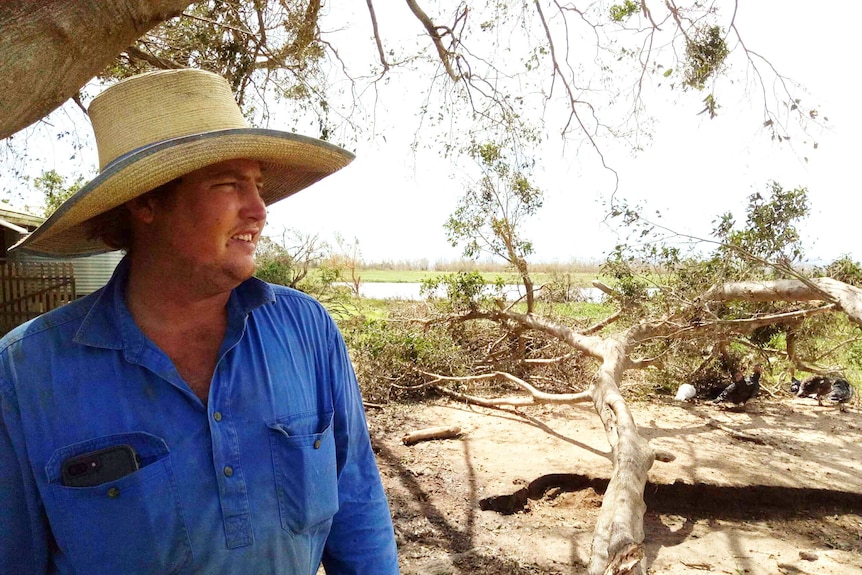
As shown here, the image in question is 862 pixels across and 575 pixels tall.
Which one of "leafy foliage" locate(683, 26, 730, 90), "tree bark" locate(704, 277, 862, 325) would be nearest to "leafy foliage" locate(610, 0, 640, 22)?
"leafy foliage" locate(683, 26, 730, 90)

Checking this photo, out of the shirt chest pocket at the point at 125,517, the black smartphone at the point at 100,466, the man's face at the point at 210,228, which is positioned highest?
the man's face at the point at 210,228

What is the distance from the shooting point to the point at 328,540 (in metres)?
1.72

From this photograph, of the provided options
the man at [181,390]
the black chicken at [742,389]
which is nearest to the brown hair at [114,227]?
the man at [181,390]

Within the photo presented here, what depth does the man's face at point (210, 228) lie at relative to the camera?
1510 millimetres

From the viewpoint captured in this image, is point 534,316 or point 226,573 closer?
point 226,573

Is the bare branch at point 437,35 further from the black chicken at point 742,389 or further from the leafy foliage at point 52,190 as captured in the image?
the leafy foliage at point 52,190

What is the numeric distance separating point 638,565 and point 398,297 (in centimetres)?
840

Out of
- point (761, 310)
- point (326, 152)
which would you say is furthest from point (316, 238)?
point (326, 152)

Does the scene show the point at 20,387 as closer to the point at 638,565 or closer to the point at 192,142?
the point at 192,142

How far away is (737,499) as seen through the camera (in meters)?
5.43

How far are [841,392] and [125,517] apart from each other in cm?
990

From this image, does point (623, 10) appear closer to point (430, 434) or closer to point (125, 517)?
point (430, 434)

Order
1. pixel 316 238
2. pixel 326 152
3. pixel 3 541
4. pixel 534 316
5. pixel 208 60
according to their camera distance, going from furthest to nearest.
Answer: pixel 316 238, pixel 534 316, pixel 208 60, pixel 326 152, pixel 3 541

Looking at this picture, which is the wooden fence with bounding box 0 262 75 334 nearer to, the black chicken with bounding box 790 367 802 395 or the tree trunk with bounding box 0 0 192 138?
the tree trunk with bounding box 0 0 192 138
